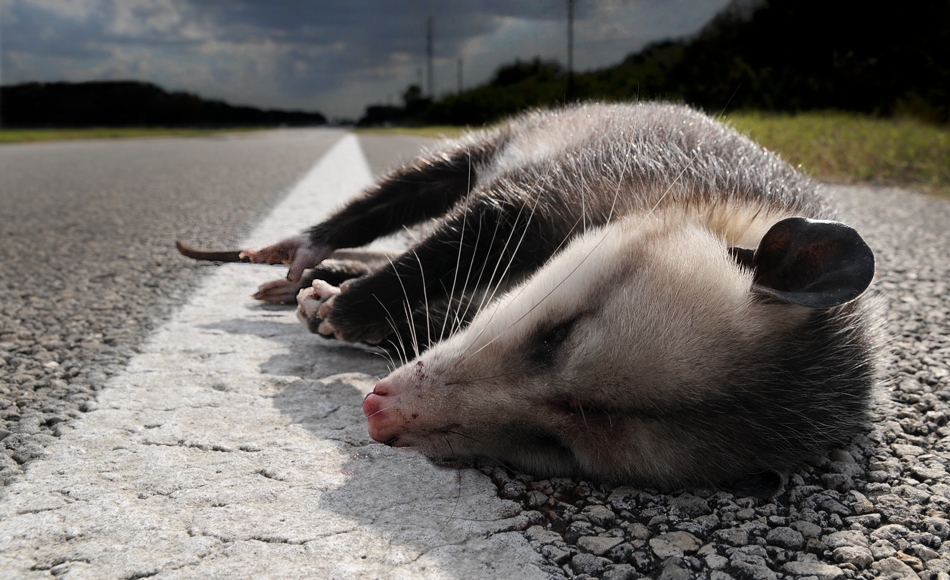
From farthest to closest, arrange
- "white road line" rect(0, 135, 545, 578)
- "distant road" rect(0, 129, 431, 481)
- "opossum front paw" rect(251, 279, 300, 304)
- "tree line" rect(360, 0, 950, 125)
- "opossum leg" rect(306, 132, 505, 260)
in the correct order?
"tree line" rect(360, 0, 950, 125)
"opossum leg" rect(306, 132, 505, 260)
"opossum front paw" rect(251, 279, 300, 304)
"distant road" rect(0, 129, 431, 481)
"white road line" rect(0, 135, 545, 578)

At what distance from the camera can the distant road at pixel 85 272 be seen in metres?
1.79

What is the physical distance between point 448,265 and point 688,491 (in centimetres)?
107

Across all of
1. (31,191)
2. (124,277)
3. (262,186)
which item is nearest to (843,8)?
(262,186)

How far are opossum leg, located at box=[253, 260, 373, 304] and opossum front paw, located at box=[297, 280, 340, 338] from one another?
0.26 metres

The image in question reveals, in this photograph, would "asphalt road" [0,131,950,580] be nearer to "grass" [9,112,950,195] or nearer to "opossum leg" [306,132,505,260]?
"opossum leg" [306,132,505,260]

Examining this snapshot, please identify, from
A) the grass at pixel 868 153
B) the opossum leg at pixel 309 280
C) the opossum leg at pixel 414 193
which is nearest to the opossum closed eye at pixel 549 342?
the opossum leg at pixel 309 280

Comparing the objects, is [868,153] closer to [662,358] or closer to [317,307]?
[317,307]

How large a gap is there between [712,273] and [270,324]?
149cm

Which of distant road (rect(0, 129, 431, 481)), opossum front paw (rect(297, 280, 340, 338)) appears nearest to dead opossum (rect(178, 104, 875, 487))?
opossum front paw (rect(297, 280, 340, 338))

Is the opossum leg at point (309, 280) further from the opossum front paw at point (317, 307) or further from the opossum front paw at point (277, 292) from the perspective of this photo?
the opossum front paw at point (317, 307)

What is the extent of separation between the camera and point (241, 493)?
141cm

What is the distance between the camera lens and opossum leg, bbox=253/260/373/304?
281 cm

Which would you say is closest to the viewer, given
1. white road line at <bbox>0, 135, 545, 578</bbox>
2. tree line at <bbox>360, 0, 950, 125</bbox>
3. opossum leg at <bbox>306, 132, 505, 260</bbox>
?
white road line at <bbox>0, 135, 545, 578</bbox>

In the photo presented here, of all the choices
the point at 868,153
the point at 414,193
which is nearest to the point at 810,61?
the point at 868,153
